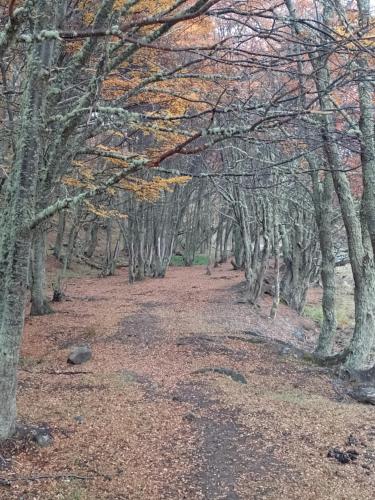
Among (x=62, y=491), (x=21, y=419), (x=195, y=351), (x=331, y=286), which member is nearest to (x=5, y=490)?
(x=62, y=491)

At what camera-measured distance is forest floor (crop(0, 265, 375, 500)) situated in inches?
165

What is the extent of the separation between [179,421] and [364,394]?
3021mm

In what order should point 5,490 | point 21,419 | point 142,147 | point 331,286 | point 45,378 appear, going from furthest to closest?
point 142,147 < point 331,286 < point 45,378 < point 21,419 < point 5,490

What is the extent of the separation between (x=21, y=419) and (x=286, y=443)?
9.06 feet

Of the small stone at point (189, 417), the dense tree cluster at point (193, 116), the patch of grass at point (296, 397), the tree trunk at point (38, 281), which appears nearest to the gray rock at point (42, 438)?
the dense tree cluster at point (193, 116)

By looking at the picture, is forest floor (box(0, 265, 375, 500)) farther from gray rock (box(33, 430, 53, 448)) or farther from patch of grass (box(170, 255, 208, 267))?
patch of grass (box(170, 255, 208, 267))

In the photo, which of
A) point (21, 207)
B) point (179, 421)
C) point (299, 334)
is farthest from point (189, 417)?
point (299, 334)

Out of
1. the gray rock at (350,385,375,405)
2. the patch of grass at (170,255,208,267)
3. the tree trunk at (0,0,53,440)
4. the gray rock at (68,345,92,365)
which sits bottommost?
the gray rock at (350,385,375,405)

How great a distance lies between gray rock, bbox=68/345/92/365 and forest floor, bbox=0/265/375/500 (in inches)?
8.0

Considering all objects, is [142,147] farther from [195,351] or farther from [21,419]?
[21,419]

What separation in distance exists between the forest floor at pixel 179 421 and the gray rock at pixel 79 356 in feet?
0.67

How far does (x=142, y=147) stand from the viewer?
17703 millimetres

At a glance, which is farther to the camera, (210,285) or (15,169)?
(210,285)

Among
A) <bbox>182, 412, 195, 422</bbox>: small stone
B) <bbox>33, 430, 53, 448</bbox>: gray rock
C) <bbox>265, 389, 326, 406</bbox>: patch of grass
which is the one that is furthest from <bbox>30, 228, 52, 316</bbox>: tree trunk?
<bbox>33, 430, 53, 448</bbox>: gray rock
